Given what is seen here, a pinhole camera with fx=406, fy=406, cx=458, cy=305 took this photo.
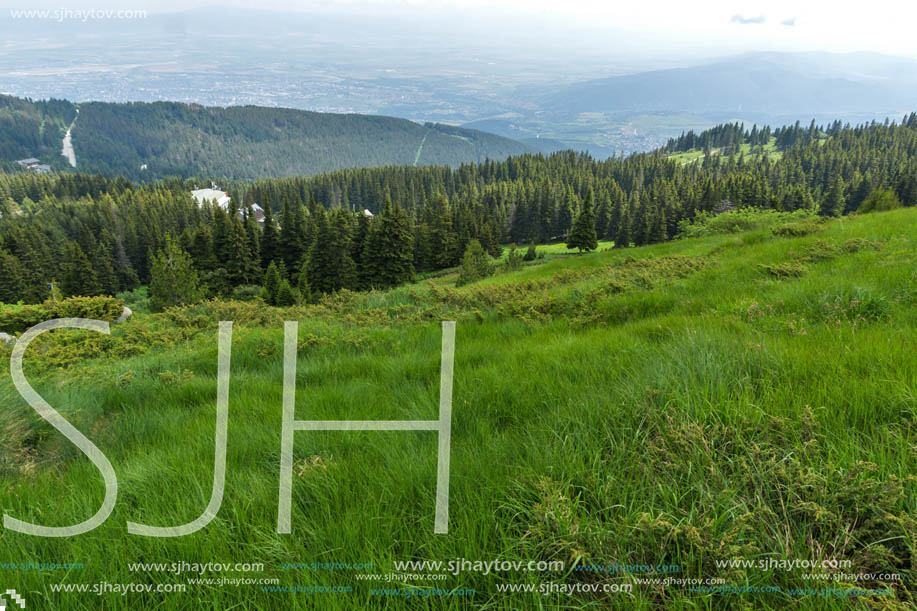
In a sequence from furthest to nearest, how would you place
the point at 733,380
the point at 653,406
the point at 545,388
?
the point at 545,388, the point at 733,380, the point at 653,406

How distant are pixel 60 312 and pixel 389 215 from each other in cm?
3821

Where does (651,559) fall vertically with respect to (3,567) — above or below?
above

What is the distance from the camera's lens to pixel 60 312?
1816 centimetres

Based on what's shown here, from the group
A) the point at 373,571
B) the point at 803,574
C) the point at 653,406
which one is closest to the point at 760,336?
the point at 653,406

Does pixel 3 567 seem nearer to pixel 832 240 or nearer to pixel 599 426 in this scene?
pixel 599 426

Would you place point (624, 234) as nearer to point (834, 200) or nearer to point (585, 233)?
point (585, 233)

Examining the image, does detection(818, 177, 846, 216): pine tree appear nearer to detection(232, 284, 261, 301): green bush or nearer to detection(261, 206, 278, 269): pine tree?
detection(261, 206, 278, 269): pine tree

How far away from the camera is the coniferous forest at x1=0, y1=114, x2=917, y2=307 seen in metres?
54.9

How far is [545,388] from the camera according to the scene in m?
3.40

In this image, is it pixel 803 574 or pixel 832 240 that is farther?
pixel 832 240

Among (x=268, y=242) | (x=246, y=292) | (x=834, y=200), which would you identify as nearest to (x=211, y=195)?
(x=268, y=242)

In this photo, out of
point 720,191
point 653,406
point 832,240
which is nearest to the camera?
point 653,406

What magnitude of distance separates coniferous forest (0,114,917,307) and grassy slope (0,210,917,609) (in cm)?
4034

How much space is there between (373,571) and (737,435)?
1.89m
